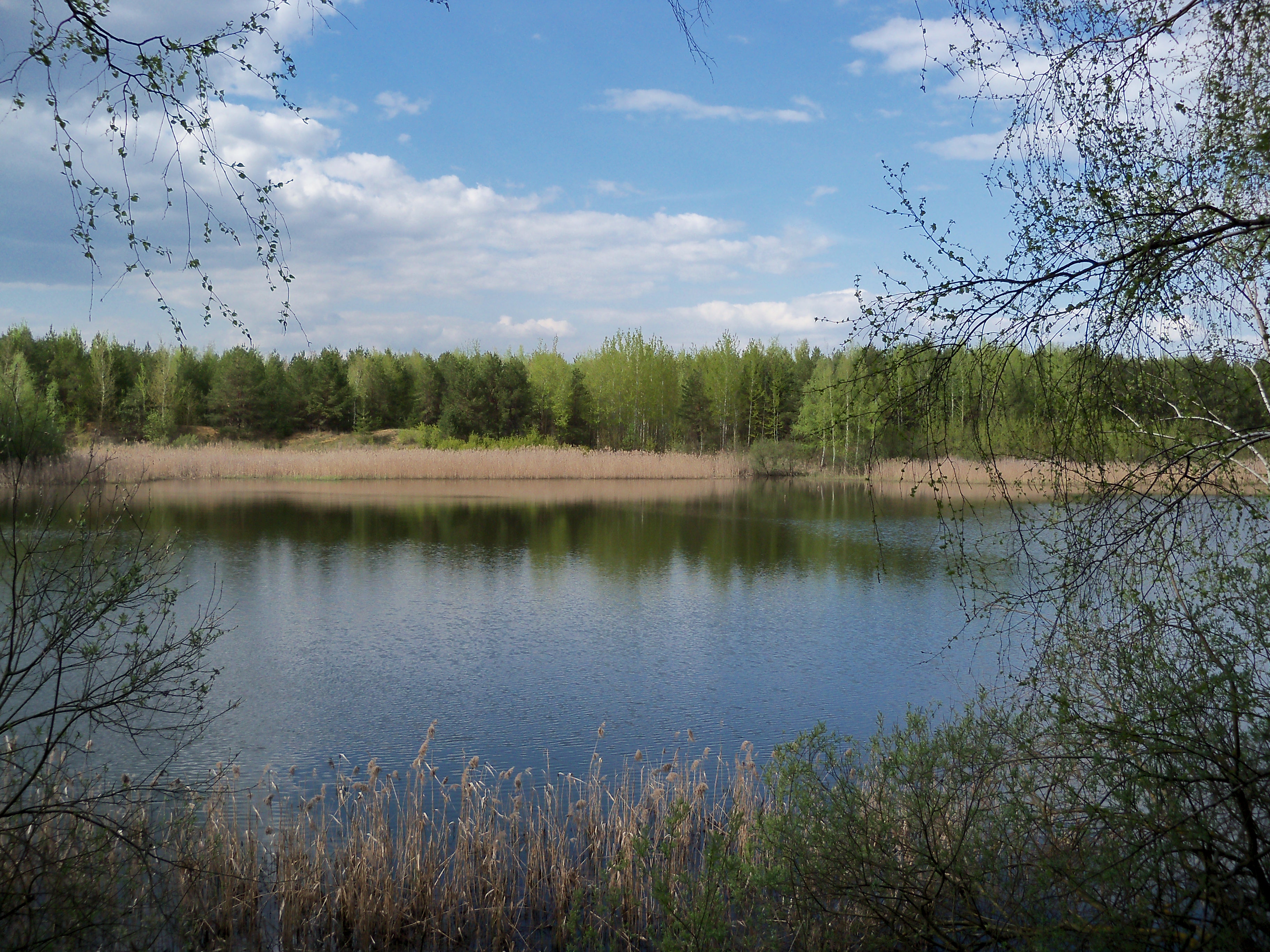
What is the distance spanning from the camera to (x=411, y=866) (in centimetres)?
491

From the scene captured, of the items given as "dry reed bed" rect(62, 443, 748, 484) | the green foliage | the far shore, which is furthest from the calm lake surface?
"dry reed bed" rect(62, 443, 748, 484)

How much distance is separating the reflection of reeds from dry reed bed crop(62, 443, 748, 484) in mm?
29361

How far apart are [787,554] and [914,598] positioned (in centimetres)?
427

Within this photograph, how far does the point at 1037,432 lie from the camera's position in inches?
156

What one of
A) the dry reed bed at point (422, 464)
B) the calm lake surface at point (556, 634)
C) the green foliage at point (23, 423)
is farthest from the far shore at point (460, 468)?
the calm lake surface at point (556, 634)

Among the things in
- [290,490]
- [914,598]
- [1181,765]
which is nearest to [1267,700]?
[1181,765]

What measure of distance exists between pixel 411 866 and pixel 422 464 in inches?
1278

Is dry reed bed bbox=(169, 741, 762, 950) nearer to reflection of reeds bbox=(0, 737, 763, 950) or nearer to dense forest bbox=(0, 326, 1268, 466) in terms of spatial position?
reflection of reeds bbox=(0, 737, 763, 950)

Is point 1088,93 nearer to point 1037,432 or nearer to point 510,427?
point 1037,432

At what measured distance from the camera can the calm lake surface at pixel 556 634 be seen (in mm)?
7789

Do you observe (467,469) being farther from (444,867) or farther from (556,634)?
(444,867)

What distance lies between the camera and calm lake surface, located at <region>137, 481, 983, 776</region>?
779 cm

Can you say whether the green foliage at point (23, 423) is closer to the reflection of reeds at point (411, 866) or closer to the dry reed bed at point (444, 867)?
the reflection of reeds at point (411, 866)

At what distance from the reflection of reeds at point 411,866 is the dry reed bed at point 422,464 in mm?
29361
